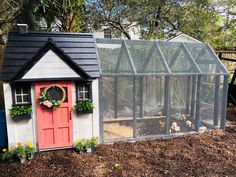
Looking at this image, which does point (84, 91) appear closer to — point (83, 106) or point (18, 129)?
point (83, 106)

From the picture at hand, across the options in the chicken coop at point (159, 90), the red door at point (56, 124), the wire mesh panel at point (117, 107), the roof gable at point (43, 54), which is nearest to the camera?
the roof gable at point (43, 54)

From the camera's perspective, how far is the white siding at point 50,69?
4.19 metres

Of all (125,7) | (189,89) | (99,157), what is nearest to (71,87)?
(99,157)

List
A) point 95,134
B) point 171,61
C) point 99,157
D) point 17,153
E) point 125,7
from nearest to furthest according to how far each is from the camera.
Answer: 1. point 17,153
2. point 99,157
3. point 95,134
4. point 171,61
5. point 125,7

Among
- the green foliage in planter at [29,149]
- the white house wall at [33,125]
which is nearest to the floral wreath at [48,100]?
the white house wall at [33,125]

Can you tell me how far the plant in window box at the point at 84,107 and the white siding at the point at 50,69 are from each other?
62cm

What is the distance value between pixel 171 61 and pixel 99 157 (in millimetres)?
3347

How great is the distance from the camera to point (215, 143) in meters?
5.20

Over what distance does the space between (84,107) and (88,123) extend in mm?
457

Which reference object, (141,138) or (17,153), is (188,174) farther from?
(17,153)

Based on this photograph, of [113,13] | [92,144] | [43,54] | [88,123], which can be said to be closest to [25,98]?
[43,54]

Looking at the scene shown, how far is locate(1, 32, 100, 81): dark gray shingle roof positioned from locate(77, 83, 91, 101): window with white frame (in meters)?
0.30

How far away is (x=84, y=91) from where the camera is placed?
15.3 ft

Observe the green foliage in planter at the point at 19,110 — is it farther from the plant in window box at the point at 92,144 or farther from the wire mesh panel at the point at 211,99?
the wire mesh panel at the point at 211,99
